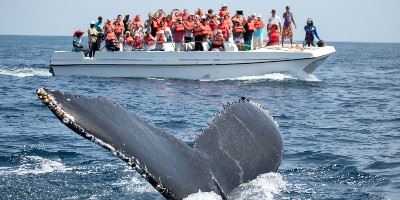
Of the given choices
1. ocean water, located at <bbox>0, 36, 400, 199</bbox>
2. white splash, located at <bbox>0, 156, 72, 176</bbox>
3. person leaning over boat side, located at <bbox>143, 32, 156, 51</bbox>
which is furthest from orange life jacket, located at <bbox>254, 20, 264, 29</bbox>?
white splash, located at <bbox>0, 156, 72, 176</bbox>

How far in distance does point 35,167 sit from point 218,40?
16.2 meters

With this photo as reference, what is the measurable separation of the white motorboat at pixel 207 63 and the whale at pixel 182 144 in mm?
18970

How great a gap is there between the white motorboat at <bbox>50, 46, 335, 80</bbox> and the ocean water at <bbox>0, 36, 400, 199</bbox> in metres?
0.45

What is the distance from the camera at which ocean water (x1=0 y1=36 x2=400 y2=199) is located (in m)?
7.64

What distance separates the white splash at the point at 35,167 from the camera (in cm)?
855

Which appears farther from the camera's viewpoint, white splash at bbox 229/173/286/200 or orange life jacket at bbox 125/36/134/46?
orange life jacket at bbox 125/36/134/46

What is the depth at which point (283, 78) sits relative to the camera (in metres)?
25.1

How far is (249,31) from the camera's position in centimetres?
2519

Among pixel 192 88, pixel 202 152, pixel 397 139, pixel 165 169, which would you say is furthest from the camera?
pixel 192 88

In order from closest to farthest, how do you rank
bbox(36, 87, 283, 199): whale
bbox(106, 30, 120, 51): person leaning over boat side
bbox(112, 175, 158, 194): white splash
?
bbox(36, 87, 283, 199): whale, bbox(112, 175, 158, 194): white splash, bbox(106, 30, 120, 51): person leaning over boat side

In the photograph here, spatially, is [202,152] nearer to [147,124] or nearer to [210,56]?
[147,124]

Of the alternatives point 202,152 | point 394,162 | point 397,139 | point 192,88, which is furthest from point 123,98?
point 202,152

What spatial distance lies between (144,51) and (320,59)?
22.0 ft

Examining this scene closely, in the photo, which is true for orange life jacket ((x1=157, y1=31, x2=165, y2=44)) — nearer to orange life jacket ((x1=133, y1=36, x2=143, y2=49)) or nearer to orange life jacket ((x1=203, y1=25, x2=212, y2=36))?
orange life jacket ((x1=133, y1=36, x2=143, y2=49))
